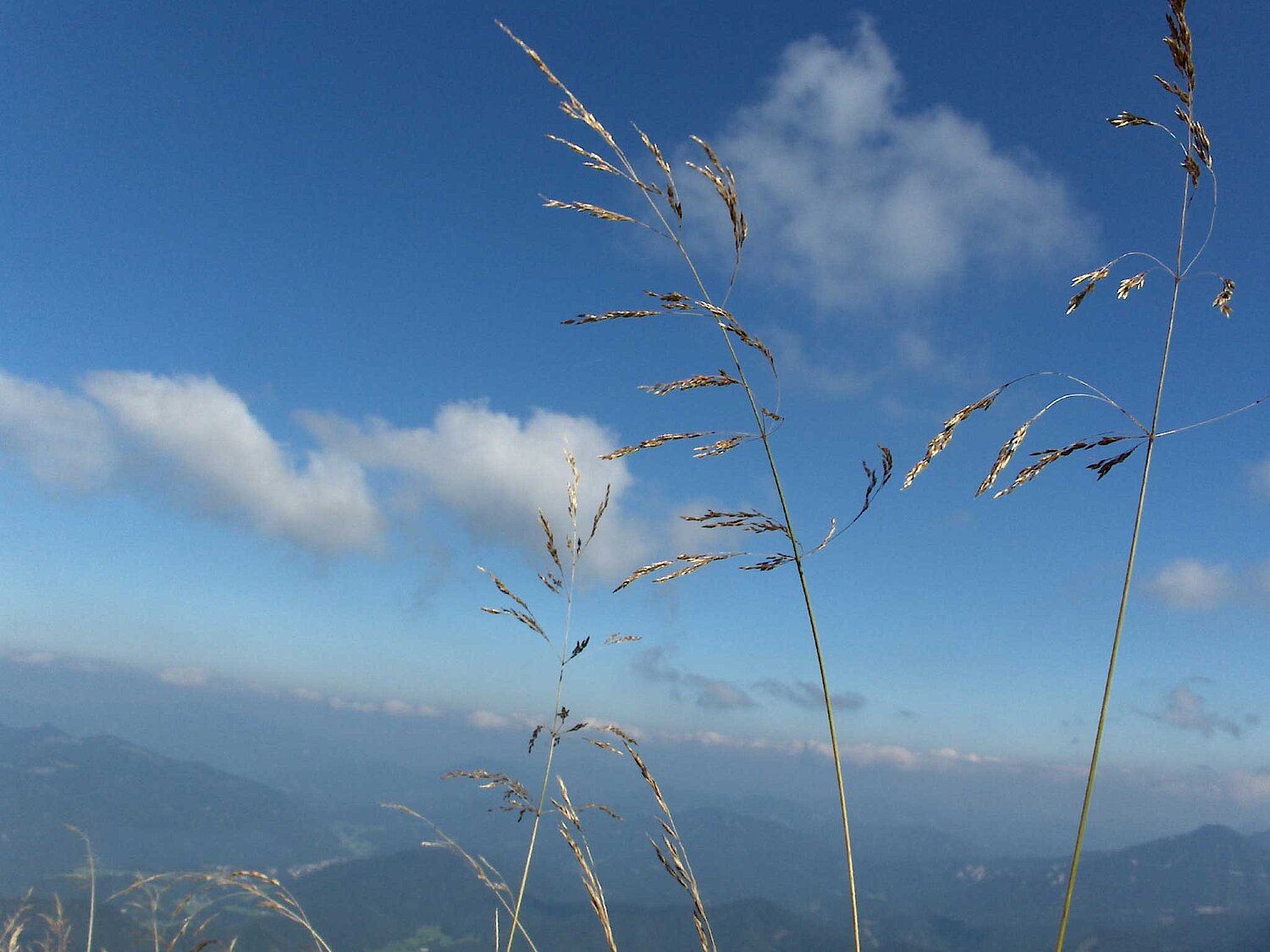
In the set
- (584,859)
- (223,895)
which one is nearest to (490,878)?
(584,859)

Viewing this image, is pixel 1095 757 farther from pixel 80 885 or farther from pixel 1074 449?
pixel 80 885

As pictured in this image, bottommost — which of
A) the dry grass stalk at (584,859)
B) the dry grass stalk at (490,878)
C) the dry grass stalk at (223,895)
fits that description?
the dry grass stalk at (223,895)

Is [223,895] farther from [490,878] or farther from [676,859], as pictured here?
[676,859]

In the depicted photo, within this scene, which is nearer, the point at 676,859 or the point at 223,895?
the point at 676,859

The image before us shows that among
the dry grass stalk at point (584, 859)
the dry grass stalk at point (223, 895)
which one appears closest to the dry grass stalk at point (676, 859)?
the dry grass stalk at point (584, 859)

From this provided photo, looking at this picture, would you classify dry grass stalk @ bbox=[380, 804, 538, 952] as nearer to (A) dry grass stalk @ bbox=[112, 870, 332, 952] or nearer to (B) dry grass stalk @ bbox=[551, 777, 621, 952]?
(B) dry grass stalk @ bbox=[551, 777, 621, 952]

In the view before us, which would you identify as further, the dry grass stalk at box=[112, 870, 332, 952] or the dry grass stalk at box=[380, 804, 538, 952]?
the dry grass stalk at box=[112, 870, 332, 952]

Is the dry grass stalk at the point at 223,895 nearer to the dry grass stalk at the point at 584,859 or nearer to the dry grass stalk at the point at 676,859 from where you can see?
the dry grass stalk at the point at 584,859

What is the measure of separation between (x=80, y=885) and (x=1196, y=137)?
525cm

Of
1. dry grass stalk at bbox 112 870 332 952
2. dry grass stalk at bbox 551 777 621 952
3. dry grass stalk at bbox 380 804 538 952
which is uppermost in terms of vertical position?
dry grass stalk at bbox 551 777 621 952

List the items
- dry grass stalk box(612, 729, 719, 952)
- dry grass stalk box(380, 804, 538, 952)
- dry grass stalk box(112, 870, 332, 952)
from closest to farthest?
dry grass stalk box(612, 729, 719, 952) → dry grass stalk box(380, 804, 538, 952) → dry grass stalk box(112, 870, 332, 952)

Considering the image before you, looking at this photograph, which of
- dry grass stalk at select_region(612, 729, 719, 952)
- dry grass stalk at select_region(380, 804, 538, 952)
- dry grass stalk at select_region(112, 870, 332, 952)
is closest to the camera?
dry grass stalk at select_region(612, 729, 719, 952)

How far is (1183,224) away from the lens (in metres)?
1.39

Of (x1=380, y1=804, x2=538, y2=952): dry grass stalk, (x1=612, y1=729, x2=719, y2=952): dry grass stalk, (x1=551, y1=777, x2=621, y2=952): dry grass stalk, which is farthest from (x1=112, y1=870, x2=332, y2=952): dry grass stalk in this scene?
(x1=612, y1=729, x2=719, y2=952): dry grass stalk
